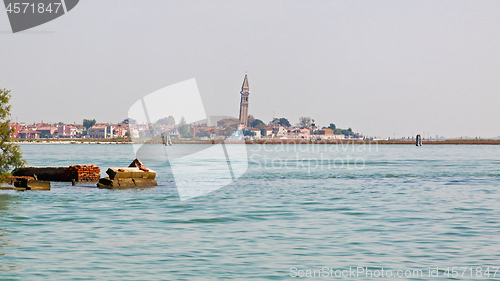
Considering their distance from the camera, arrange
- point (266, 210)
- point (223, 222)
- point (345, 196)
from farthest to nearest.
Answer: point (345, 196) → point (266, 210) → point (223, 222)

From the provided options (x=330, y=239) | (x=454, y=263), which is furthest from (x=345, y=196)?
(x=454, y=263)

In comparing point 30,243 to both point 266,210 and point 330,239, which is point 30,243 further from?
point 266,210

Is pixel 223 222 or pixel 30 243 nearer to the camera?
pixel 30 243

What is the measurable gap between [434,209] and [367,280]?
1653 cm

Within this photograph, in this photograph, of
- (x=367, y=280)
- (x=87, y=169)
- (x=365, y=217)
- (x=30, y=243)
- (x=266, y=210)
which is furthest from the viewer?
(x=87, y=169)

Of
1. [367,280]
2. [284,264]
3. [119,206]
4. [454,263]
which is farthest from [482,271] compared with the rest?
[119,206]

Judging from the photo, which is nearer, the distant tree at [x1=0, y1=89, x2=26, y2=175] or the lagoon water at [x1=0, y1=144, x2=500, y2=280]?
the lagoon water at [x1=0, y1=144, x2=500, y2=280]

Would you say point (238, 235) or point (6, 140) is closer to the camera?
point (238, 235)

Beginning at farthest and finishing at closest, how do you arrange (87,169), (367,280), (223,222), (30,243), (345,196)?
(87,169)
(345,196)
(223,222)
(30,243)
(367,280)

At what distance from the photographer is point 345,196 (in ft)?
120

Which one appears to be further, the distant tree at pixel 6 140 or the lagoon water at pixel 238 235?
the distant tree at pixel 6 140

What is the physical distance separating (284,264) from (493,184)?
3665 centimetres

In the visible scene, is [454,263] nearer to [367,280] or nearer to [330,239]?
[367,280]

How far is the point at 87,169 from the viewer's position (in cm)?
4509
